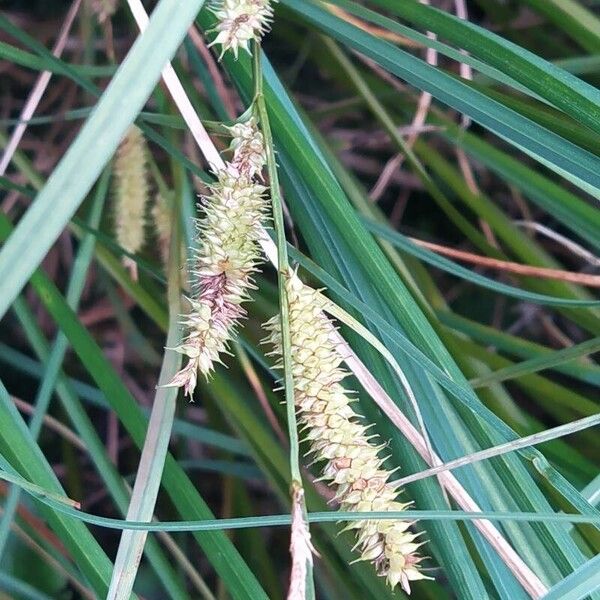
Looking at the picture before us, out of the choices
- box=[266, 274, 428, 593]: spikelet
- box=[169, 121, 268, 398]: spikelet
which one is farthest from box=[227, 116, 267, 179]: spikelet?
box=[266, 274, 428, 593]: spikelet

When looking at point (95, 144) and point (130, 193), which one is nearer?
point (95, 144)

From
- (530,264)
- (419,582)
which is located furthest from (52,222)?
(530,264)

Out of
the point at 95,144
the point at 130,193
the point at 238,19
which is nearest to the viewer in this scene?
the point at 95,144

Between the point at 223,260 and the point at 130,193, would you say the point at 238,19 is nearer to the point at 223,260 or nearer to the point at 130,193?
the point at 223,260

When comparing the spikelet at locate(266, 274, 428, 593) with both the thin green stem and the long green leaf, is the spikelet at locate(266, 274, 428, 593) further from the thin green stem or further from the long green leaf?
the long green leaf

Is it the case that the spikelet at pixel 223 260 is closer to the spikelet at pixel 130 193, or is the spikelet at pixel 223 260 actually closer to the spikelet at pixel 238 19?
the spikelet at pixel 238 19

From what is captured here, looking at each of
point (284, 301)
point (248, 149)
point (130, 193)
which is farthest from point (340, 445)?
point (130, 193)

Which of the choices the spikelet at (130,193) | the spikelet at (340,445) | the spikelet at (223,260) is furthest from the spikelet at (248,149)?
the spikelet at (130,193)

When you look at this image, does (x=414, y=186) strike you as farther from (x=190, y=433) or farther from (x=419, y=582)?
(x=419, y=582)
